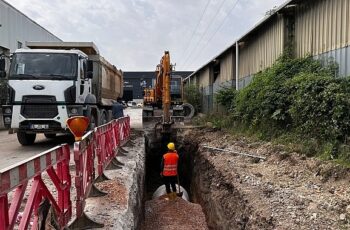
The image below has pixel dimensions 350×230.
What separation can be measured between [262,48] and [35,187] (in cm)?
1486

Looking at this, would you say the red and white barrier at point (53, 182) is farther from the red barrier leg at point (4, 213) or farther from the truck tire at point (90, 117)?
the truck tire at point (90, 117)

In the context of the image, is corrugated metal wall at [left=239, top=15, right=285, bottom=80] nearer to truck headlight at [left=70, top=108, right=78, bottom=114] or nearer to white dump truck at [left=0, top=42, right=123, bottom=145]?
white dump truck at [left=0, top=42, right=123, bottom=145]

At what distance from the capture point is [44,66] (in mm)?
12164

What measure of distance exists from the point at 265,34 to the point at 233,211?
9953 mm

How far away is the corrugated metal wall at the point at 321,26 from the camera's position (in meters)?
10.4

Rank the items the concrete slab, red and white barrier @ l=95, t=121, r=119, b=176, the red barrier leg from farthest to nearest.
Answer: red and white barrier @ l=95, t=121, r=119, b=176, the concrete slab, the red barrier leg

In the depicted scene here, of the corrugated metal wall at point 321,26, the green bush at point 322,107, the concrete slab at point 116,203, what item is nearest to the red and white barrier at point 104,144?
the concrete slab at point 116,203

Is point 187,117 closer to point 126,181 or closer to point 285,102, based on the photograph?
point 285,102

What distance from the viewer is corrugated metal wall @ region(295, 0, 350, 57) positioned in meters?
10.4

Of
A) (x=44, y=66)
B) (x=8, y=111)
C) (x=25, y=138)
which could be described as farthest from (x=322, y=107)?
(x=25, y=138)

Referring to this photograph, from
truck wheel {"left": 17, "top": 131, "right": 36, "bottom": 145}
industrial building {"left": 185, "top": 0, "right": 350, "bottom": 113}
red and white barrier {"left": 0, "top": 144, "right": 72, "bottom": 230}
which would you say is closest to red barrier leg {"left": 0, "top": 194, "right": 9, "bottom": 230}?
red and white barrier {"left": 0, "top": 144, "right": 72, "bottom": 230}

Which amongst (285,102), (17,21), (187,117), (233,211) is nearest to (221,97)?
(187,117)

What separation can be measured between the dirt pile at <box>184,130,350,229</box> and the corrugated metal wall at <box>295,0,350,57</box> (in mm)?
3101

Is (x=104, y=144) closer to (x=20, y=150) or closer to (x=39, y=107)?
(x=39, y=107)
